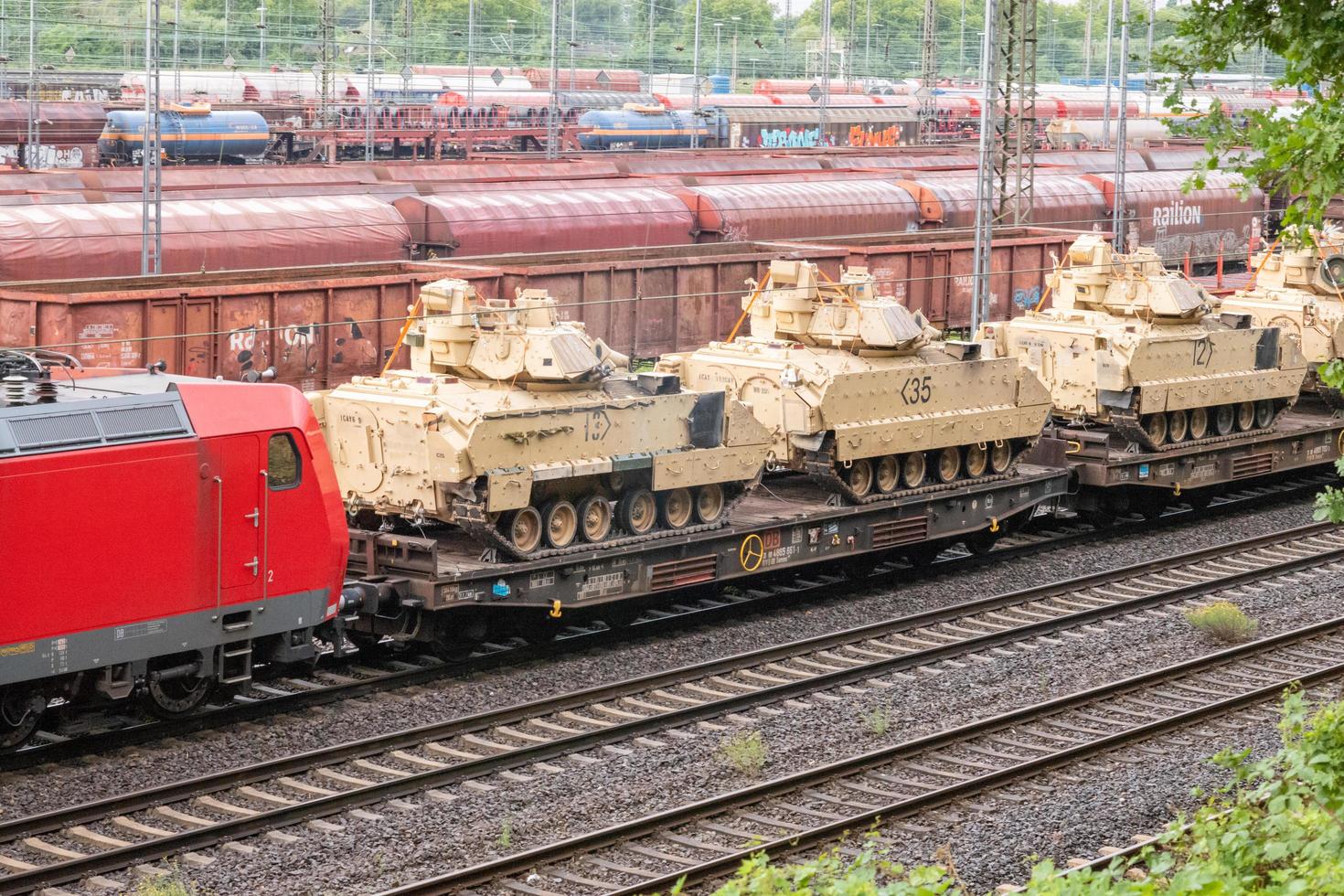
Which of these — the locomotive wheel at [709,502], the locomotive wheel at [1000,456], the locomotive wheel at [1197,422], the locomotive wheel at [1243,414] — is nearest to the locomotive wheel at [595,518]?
the locomotive wheel at [709,502]

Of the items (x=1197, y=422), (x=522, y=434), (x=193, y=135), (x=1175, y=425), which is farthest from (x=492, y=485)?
(x=193, y=135)

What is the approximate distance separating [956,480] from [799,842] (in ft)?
32.6

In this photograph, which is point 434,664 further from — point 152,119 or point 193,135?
point 193,135

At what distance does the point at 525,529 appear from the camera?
694 inches

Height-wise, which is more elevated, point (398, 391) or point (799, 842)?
point (398, 391)

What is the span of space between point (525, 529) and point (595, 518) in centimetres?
92

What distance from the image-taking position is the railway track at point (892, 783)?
40.1 feet

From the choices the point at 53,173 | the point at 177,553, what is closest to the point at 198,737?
the point at 177,553

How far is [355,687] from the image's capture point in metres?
16.4

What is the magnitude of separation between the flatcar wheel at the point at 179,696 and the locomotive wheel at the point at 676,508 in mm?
5377

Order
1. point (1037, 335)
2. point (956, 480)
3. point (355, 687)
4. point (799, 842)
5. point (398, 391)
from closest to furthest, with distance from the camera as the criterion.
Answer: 1. point (799, 842)
2. point (355, 687)
3. point (398, 391)
4. point (956, 480)
5. point (1037, 335)

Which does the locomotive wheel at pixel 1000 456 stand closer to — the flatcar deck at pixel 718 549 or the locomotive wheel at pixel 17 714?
the flatcar deck at pixel 718 549

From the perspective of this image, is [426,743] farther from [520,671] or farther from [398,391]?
[398,391]

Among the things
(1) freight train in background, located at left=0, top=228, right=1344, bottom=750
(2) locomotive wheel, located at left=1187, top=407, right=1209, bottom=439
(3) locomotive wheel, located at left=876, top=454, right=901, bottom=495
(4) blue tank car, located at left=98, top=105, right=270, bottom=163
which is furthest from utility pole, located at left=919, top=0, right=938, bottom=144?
(3) locomotive wheel, located at left=876, top=454, right=901, bottom=495
